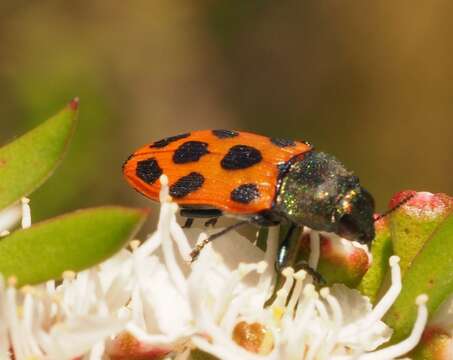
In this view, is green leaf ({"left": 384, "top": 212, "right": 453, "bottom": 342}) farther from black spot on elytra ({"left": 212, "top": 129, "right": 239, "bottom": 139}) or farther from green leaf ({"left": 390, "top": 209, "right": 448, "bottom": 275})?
black spot on elytra ({"left": 212, "top": 129, "right": 239, "bottom": 139})

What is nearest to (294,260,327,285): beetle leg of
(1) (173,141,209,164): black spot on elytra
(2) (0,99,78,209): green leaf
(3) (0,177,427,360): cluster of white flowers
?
(3) (0,177,427,360): cluster of white flowers

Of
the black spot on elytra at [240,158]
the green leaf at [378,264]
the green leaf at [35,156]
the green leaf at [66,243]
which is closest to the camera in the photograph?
the green leaf at [66,243]

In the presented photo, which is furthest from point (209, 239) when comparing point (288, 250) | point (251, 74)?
point (251, 74)

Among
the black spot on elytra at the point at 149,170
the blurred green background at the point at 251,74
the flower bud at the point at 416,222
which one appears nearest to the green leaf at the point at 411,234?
the flower bud at the point at 416,222

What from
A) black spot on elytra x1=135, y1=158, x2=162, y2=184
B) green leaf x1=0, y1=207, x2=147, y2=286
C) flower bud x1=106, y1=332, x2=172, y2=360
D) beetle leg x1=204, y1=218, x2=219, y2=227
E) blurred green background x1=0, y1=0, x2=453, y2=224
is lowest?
blurred green background x1=0, y1=0, x2=453, y2=224

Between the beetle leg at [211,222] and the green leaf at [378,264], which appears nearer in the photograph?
the green leaf at [378,264]

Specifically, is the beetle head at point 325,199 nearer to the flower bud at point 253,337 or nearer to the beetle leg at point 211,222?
the beetle leg at point 211,222

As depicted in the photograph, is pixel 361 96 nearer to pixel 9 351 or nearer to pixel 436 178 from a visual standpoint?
pixel 436 178

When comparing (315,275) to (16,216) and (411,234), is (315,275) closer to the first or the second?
(411,234)
